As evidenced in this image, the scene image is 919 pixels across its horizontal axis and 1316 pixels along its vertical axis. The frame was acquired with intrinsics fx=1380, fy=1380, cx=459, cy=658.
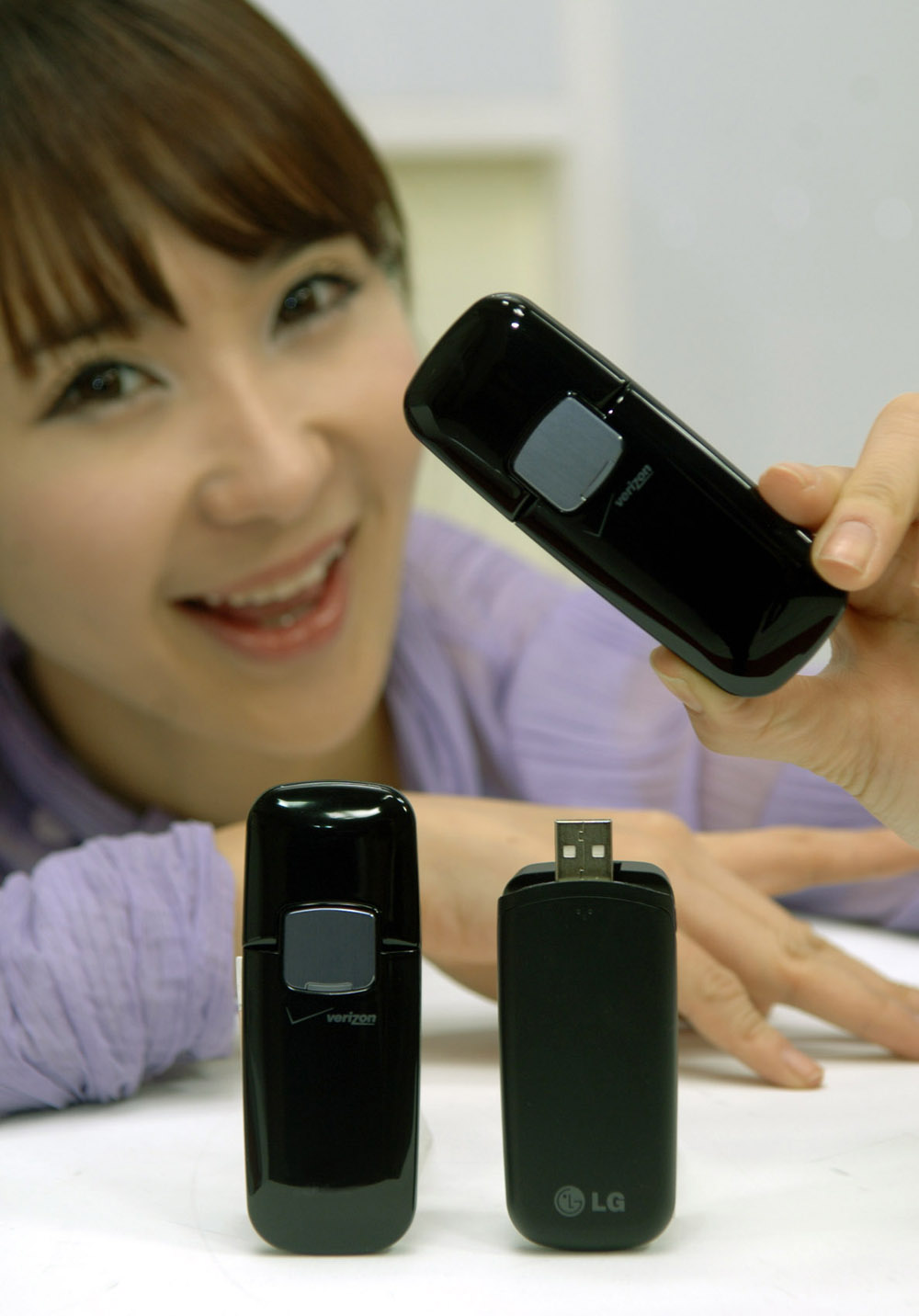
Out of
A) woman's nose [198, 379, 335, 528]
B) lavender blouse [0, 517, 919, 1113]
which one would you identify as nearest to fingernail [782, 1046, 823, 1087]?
lavender blouse [0, 517, 919, 1113]

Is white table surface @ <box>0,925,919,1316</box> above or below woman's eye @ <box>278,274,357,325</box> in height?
below

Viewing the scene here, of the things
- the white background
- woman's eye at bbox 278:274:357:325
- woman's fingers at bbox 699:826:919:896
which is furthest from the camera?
the white background

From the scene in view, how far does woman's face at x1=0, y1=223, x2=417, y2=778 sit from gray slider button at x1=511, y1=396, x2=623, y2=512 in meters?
0.33

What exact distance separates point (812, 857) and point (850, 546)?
0.27 m

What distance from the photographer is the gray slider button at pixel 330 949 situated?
351mm

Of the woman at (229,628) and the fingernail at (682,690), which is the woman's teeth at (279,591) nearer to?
the woman at (229,628)

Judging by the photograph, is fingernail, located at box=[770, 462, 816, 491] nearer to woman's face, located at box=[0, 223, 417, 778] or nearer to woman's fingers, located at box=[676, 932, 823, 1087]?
woman's fingers, located at box=[676, 932, 823, 1087]

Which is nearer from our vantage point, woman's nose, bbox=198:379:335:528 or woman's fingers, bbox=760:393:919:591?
woman's fingers, bbox=760:393:919:591

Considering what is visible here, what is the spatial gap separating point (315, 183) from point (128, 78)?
4.0 inches

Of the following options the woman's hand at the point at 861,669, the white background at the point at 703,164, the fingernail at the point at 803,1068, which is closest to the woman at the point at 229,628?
the fingernail at the point at 803,1068

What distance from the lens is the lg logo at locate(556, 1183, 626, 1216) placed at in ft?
1.14

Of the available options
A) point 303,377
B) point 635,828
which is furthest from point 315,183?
point 635,828

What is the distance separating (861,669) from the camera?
1.33 ft

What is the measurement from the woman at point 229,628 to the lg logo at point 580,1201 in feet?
0.48
